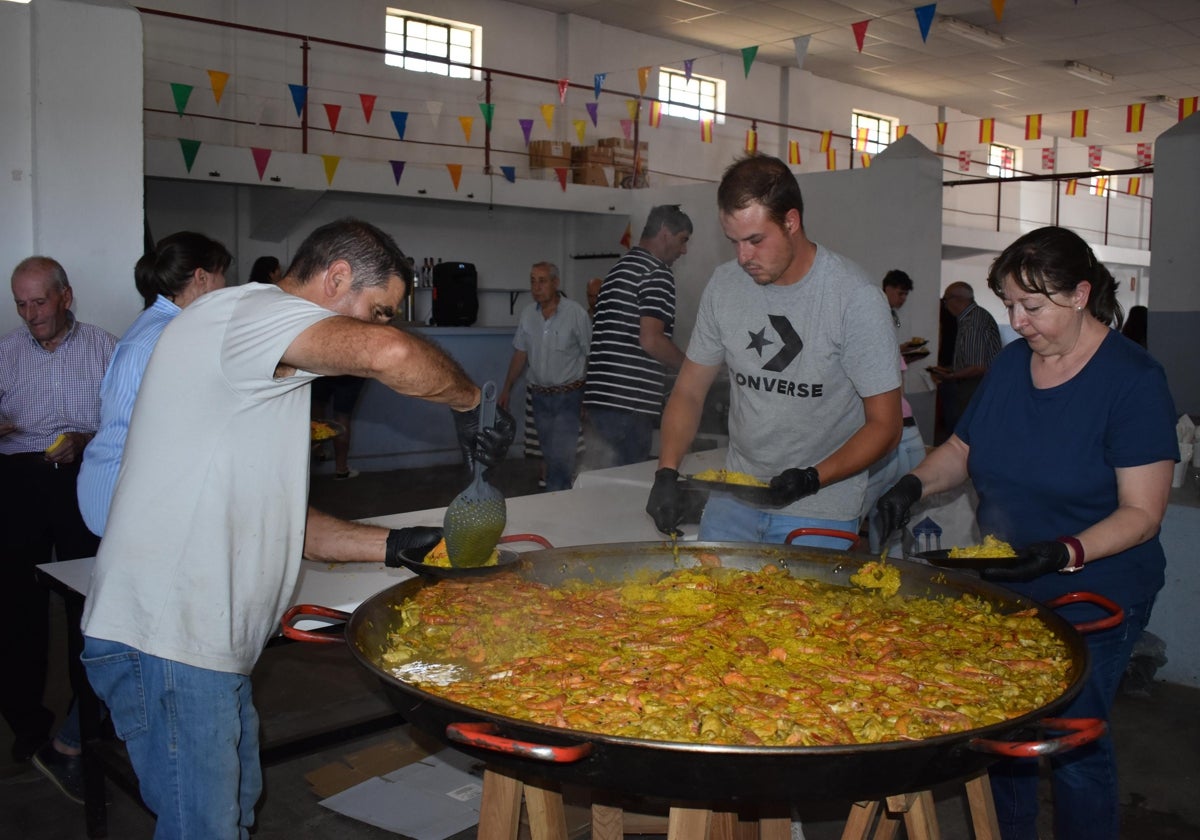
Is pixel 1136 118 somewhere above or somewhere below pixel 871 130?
below

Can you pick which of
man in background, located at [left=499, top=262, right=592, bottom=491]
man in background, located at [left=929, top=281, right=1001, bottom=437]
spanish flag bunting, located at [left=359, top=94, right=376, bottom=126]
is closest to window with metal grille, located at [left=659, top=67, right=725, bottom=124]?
spanish flag bunting, located at [left=359, top=94, right=376, bottom=126]

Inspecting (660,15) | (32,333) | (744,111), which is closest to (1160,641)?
(32,333)

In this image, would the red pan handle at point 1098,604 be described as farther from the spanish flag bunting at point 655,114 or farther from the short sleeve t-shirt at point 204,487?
the spanish flag bunting at point 655,114

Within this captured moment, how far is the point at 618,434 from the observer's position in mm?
5547

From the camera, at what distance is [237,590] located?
1.91 meters

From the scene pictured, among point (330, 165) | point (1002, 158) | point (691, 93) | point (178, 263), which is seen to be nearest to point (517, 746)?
point (178, 263)

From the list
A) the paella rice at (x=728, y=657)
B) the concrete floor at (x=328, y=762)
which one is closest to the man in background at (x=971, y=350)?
the concrete floor at (x=328, y=762)

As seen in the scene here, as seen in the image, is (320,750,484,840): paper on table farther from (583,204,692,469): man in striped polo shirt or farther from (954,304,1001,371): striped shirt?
(954,304,1001,371): striped shirt

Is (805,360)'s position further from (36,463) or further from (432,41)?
(432,41)

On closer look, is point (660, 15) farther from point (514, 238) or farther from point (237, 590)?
point (237, 590)

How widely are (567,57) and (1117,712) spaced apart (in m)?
A: 11.5

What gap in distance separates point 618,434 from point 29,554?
2888 mm

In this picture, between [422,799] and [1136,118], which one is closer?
[422,799]

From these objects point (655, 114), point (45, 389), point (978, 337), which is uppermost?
point (655, 114)
